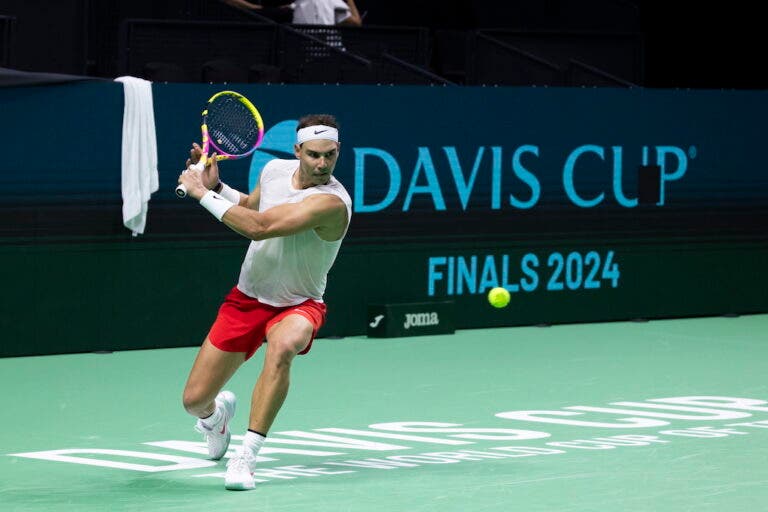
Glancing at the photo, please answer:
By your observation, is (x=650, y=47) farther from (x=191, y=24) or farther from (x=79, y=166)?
(x=79, y=166)

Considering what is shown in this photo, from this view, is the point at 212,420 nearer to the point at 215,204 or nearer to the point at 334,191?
the point at 215,204

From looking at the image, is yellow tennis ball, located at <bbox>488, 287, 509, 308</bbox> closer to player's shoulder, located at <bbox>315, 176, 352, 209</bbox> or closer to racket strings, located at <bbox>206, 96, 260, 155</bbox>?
racket strings, located at <bbox>206, 96, 260, 155</bbox>

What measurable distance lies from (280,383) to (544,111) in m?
7.53

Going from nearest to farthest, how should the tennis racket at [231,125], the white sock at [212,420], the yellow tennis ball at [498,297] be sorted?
the white sock at [212,420] → the tennis racket at [231,125] → the yellow tennis ball at [498,297]

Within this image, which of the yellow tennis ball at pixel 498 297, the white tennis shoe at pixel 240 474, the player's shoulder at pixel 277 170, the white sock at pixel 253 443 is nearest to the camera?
the white tennis shoe at pixel 240 474

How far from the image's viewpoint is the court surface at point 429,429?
8.17 metres

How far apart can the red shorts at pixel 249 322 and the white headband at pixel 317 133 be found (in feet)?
2.74

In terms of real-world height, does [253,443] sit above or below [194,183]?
below

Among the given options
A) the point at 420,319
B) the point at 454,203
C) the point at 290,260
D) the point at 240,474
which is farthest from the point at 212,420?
the point at 454,203

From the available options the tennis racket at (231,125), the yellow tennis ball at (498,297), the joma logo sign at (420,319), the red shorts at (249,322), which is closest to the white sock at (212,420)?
the red shorts at (249,322)

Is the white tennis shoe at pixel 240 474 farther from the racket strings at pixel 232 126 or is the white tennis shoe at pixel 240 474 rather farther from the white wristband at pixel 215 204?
the racket strings at pixel 232 126

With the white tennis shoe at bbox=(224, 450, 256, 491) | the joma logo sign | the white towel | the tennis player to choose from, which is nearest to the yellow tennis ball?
the joma logo sign

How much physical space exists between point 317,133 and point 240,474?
1.71 m

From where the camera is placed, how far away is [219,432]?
8.91 metres
